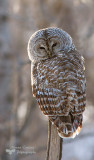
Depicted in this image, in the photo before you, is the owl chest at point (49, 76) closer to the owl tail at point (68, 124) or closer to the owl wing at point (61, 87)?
the owl wing at point (61, 87)

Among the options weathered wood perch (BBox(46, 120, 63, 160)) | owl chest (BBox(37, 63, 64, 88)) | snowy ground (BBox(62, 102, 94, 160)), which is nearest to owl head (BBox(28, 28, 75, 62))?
owl chest (BBox(37, 63, 64, 88))

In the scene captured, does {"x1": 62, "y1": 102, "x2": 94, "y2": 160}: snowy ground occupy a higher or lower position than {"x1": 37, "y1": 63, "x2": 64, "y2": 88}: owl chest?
lower

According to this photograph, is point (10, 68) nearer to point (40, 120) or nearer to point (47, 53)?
point (40, 120)

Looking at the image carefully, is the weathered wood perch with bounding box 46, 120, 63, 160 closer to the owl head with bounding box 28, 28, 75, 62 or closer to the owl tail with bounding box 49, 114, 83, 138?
the owl tail with bounding box 49, 114, 83, 138

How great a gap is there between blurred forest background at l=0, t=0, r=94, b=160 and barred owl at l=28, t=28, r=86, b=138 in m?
4.32

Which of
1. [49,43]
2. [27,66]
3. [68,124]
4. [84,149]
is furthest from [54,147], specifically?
[84,149]

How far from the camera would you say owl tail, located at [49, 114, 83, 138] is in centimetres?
215

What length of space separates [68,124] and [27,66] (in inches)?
223

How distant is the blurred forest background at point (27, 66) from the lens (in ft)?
24.6

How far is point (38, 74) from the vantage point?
2.50 metres

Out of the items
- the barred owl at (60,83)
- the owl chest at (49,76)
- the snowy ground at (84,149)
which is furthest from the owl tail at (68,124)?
the snowy ground at (84,149)

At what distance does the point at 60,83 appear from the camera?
2.26 metres

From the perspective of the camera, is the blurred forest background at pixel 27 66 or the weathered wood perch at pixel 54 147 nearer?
the weathered wood perch at pixel 54 147

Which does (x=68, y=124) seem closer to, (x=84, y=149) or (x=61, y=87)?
(x=61, y=87)
